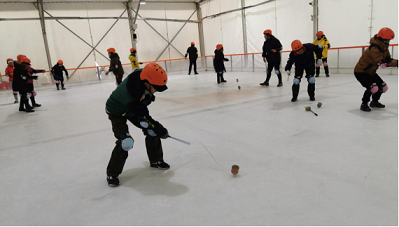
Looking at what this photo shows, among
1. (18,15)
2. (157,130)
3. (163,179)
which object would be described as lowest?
(163,179)

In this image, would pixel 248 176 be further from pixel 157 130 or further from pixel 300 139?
pixel 300 139

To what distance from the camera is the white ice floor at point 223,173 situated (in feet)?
7.04

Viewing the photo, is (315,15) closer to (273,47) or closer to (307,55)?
(273,47)

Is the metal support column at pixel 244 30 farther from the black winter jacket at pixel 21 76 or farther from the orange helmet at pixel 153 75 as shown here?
the orange helmet at pixel 153 75

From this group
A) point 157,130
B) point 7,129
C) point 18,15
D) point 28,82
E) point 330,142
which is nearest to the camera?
point 157,130

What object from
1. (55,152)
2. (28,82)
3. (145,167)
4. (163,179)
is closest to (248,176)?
(163,179)

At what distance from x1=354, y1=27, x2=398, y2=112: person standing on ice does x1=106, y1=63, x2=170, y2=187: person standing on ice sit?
3807 mm

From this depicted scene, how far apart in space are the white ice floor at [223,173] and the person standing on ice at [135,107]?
11.6 inches

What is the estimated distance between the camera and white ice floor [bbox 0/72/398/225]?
7.04ft

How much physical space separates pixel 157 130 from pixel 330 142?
2250 millimetres

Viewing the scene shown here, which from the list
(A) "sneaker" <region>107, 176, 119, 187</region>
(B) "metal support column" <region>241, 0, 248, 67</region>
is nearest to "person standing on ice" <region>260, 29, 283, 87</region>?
(A) "sneaker" <region>107, 176, 119, 187</region>

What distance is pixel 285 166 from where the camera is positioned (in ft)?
9.47

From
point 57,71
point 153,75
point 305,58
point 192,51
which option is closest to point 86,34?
point 57,71

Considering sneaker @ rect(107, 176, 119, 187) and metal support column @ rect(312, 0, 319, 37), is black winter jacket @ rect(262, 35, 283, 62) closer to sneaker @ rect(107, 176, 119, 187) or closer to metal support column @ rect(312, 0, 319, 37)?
metal support column @ rect(312, 0, 319, 37)
